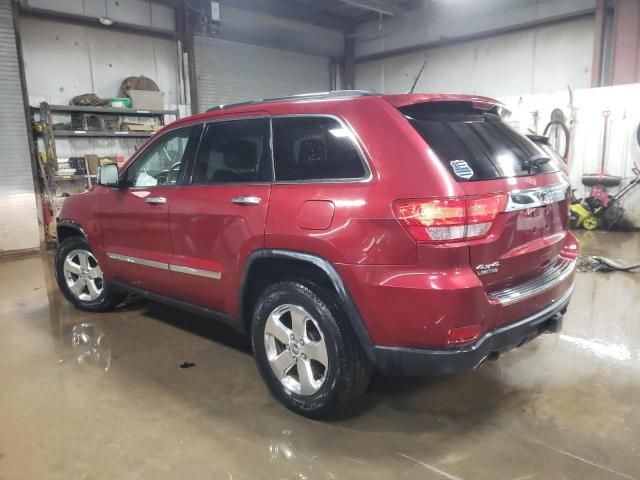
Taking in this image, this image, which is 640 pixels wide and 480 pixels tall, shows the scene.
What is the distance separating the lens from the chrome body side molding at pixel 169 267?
281 centimetres

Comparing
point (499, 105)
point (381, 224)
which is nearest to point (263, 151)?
point (381, 224)

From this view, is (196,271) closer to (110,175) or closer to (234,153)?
(234,153)

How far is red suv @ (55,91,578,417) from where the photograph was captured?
1.96 meters

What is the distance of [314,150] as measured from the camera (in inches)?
93.3

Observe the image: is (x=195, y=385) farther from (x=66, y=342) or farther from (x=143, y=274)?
(x=66, y=342)

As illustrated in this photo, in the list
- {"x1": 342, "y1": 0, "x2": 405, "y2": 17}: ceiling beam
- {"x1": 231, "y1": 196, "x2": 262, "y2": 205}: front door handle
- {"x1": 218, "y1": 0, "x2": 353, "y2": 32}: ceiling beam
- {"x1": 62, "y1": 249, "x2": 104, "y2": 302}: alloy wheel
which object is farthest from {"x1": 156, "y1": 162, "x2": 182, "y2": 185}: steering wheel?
{"x1": 218, "y1": 0, "x2": 353, "y2": 32}: ceiling beam

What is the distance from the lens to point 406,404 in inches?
101

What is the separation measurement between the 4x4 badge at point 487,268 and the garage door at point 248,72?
8.25 meters

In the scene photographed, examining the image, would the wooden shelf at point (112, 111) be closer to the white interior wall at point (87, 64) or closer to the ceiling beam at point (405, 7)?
the white interior wall at point (87, 64)

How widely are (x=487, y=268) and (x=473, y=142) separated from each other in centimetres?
61

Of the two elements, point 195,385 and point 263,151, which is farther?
point 195,385

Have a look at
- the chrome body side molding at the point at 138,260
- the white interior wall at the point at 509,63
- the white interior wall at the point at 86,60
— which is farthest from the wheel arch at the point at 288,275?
the white interior wall at the point at 509,63

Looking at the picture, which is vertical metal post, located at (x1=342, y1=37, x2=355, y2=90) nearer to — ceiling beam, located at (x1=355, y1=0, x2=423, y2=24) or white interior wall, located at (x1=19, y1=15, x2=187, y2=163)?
ceiling beam, located at (x1=355, y1=0, x2=423, y2=24)

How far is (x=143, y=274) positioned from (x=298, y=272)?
1540 millimetres
